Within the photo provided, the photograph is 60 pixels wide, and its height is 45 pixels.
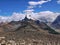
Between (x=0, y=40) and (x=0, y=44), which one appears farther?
(x=0, y=40)
